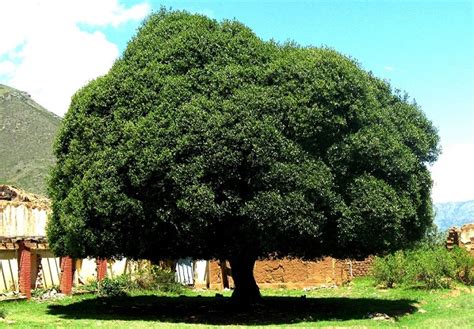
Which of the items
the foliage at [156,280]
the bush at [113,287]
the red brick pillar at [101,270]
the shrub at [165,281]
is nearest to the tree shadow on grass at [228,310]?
the bush at [113,287]

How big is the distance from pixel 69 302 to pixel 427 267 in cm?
1515

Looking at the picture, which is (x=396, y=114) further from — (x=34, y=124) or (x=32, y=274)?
(x=34, y=124)

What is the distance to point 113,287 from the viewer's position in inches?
1137

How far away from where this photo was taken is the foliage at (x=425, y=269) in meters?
28.7

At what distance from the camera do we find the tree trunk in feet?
75.7

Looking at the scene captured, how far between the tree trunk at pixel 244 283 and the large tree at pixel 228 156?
1.24 meters

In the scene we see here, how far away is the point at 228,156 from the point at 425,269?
46.4ft

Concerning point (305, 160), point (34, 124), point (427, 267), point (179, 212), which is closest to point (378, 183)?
point (305, 160)

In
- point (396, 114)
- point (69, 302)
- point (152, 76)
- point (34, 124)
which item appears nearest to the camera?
point (152, 76)

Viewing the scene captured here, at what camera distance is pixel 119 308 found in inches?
934

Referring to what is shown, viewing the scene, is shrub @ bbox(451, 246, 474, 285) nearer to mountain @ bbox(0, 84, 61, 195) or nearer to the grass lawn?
the grass lawn

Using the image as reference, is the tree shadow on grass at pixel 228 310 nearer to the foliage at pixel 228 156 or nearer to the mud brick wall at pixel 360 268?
the foliage at pixel 228 156

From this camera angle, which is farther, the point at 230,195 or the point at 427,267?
the point at 427,267

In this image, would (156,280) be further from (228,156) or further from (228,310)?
(228,156)
